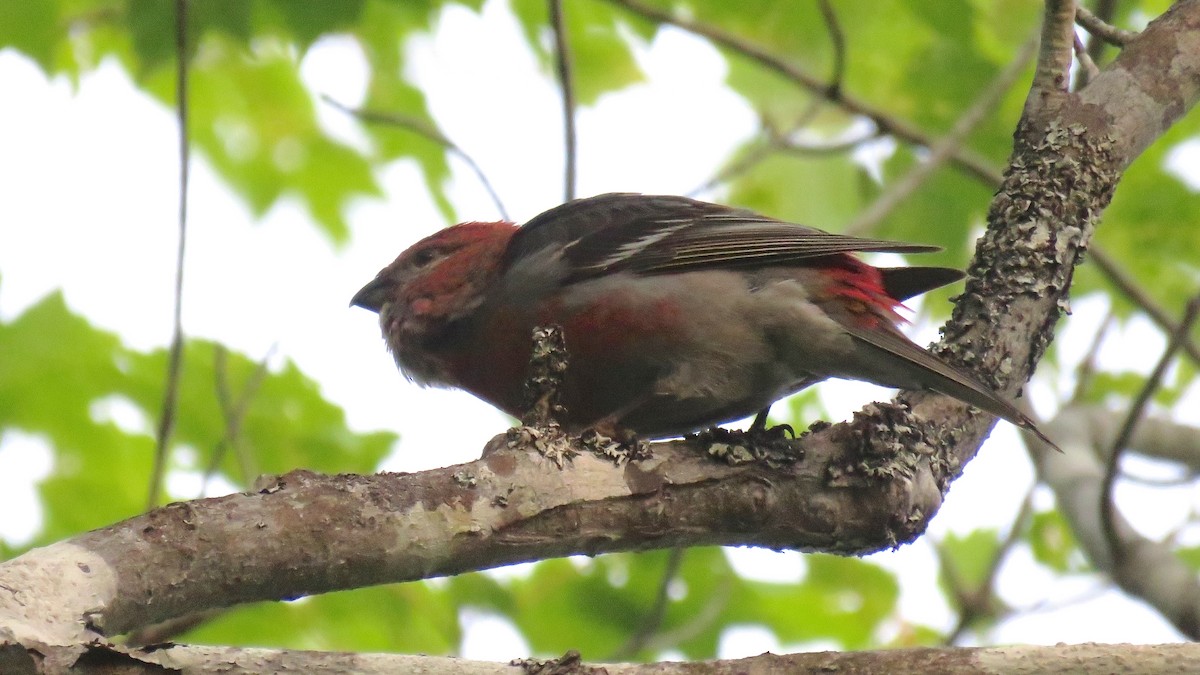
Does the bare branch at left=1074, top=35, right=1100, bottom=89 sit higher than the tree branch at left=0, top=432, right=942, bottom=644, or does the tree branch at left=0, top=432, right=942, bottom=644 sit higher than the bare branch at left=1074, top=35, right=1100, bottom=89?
the bare branch at left=1074, top=35, right=1100, bottom=89

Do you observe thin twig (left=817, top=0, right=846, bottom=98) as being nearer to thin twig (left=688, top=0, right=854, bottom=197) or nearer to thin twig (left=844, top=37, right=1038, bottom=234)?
thin twig (left=688, top=0, right=854, bottom=197)

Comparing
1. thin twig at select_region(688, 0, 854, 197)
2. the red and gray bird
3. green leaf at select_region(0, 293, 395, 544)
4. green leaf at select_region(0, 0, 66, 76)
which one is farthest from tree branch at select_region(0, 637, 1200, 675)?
green leaf at select_region(0, 0, 66, 76)

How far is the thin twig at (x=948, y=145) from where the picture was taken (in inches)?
269

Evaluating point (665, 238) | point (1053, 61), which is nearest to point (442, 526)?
point (665, 238)

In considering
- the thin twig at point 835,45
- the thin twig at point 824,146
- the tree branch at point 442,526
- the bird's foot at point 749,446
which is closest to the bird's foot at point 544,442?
the tree branch at point 442,526

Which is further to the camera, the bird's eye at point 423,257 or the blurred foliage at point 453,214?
the blurred foliage at point 453,214

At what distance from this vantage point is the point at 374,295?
5.85 metres

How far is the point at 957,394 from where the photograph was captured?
3.93m

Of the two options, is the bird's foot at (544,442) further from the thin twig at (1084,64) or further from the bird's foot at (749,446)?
the thin twig at (1084,64)

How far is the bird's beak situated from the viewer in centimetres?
581

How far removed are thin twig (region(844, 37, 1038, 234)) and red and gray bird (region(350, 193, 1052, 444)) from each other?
1.69m

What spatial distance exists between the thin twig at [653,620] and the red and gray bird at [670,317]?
1429 millimetres

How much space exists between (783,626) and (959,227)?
264cm

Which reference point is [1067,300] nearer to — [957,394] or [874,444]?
[957,394]
